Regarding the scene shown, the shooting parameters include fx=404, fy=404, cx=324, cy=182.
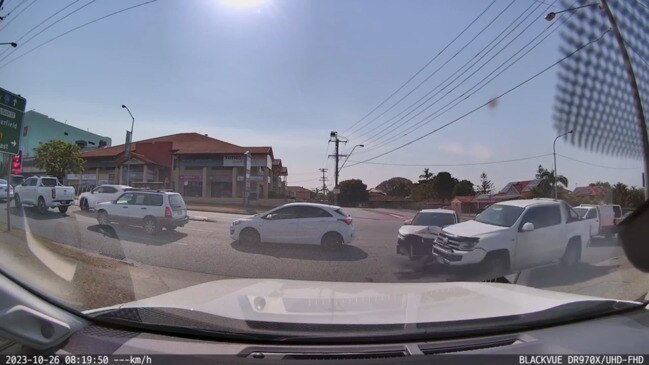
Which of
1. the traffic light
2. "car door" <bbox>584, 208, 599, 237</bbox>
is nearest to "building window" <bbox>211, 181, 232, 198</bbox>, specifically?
the traffic light

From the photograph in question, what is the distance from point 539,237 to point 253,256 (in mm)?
5560

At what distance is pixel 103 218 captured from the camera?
10.1 metres

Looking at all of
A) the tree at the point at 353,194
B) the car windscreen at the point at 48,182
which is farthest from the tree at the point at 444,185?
the tree at the point at 353,194

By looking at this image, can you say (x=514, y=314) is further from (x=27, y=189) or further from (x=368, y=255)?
(x=27, y=189)

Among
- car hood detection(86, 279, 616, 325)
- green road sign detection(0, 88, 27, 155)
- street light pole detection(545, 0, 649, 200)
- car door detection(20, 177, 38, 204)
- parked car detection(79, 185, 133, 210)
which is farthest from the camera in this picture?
parked car detection(79, 185, 133, 210)

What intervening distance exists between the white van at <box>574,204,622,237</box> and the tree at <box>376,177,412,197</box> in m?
13.7

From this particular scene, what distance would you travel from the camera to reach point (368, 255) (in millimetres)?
9352

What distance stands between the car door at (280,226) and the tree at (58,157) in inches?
171

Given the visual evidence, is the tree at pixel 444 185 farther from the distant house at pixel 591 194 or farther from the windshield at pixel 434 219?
the distant house at pixel 591 194

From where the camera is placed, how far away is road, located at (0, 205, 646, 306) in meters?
6.80

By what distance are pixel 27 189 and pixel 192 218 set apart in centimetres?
592

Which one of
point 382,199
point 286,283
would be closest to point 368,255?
point 286,283

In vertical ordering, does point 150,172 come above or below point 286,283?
above

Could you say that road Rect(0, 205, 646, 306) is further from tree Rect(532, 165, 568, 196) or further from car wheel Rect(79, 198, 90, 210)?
tree Rect(532, 165, 568, 196)
